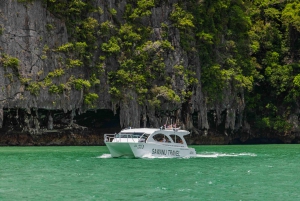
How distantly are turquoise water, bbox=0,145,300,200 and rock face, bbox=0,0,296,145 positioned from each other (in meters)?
15.4

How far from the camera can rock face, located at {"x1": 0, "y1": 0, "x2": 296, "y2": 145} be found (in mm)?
66062

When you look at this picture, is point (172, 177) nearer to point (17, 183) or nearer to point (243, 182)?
point (243, 182)

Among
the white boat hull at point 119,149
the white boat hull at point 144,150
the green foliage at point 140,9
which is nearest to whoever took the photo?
the white boat hull at point 119,149

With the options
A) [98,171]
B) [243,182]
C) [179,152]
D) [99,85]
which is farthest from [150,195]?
[99,85]

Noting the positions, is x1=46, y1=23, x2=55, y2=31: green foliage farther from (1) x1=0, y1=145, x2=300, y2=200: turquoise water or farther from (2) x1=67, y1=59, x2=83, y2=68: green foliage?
(1) x1=0, y1=145, x2=300, y2=200: turquoise water

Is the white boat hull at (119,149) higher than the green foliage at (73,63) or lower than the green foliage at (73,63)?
lower

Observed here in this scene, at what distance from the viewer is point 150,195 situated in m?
31.0

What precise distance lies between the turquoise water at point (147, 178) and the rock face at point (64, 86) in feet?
50.4

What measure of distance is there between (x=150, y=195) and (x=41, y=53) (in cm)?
3889

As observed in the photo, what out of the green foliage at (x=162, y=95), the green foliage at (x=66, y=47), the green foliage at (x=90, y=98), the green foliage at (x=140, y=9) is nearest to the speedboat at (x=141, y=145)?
the green foliage at (x=90, y=98)

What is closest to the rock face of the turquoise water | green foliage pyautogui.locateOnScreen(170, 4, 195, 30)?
green foliage pyautogui.locateOnScreen(170, 4, 195, 30)

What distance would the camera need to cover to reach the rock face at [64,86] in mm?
66062

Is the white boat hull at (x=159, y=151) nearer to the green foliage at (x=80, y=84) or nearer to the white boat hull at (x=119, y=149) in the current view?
the white boat hull at (x=119, y=149)

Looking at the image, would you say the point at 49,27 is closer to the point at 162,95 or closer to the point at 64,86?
the point at 64,86
